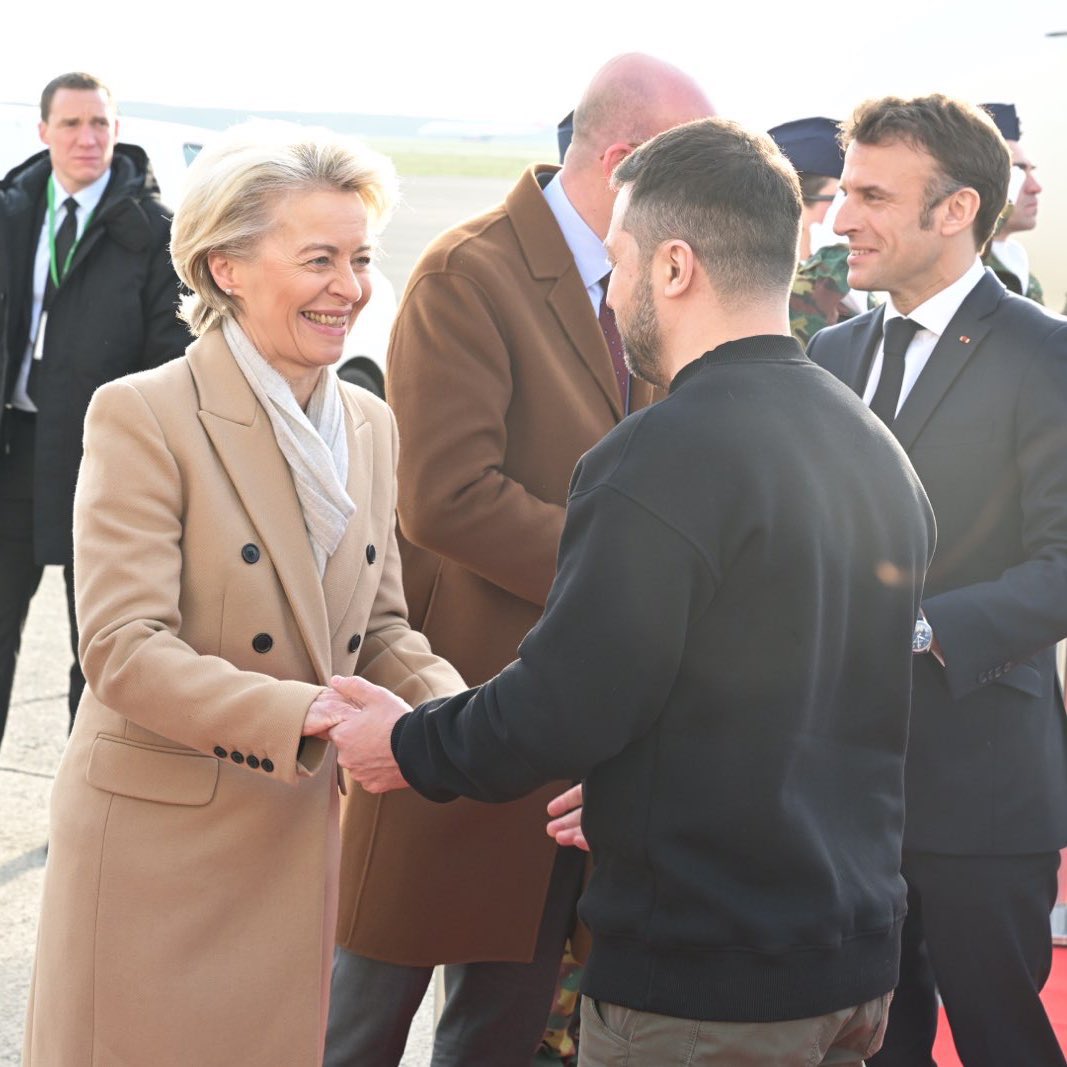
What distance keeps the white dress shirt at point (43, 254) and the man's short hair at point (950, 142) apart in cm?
295

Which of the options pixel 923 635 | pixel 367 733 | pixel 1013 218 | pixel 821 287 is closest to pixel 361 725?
pixel 367 733

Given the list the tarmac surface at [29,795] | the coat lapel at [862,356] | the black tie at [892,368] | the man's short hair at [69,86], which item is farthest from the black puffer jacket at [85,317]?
the black tie at [892,368]

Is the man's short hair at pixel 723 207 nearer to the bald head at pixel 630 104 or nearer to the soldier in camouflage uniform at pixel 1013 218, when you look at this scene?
the bald head at pixel 630 104

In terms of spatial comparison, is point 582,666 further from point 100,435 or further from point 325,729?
point 100,435

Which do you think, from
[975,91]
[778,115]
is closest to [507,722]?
[975,91]

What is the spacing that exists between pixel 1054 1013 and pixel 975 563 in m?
1.55

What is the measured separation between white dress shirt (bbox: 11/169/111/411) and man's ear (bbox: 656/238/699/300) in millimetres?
3423

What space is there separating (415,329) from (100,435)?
A: 755 millimetres

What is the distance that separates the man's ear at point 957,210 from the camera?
2850 millimetres

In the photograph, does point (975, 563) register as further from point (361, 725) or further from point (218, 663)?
point (218, 663)

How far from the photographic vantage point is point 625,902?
→ 6.40 feet

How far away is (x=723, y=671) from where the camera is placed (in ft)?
6.19

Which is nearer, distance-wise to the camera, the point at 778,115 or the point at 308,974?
the point at 308,974

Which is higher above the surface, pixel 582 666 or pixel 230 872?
pixel 582 666
